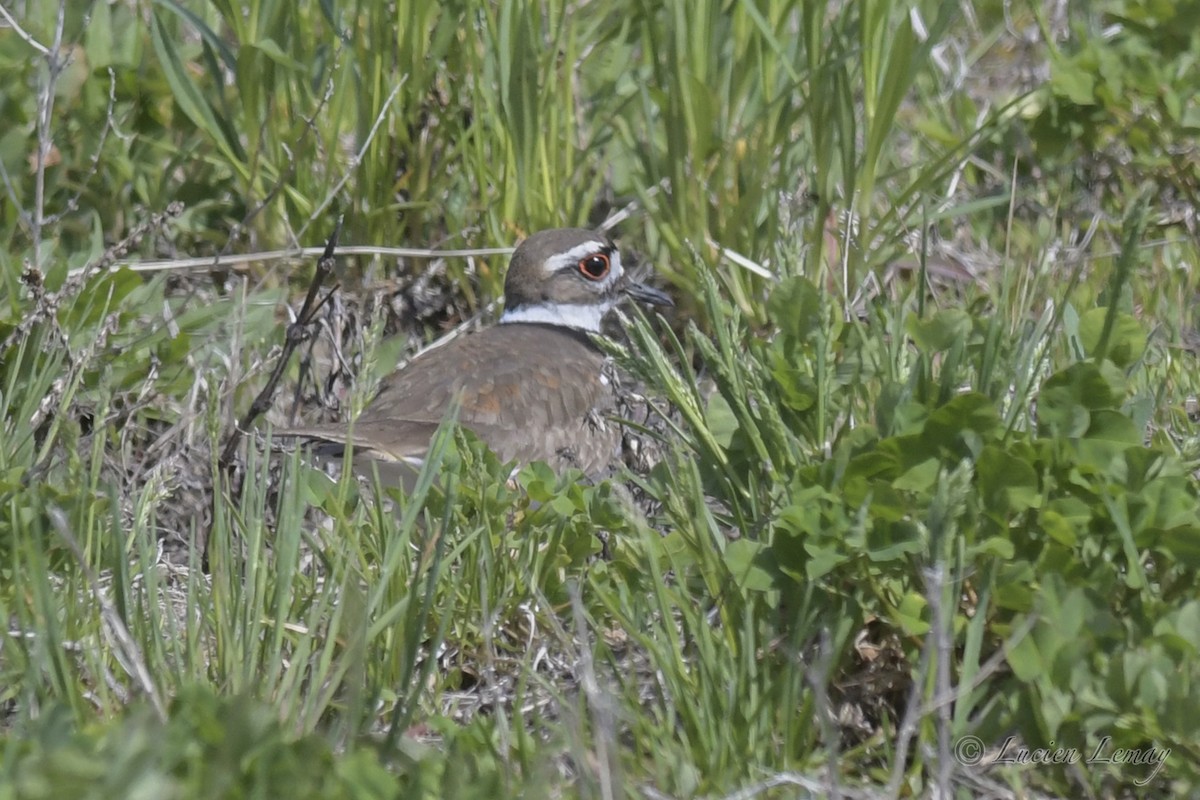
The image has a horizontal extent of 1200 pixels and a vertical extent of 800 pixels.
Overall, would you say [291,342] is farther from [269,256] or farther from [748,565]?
[748,565]

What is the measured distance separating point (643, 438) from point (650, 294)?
129 centimetres

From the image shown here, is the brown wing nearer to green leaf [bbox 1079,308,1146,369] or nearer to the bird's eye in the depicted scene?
the bird's eye

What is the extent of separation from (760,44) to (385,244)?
1492mm

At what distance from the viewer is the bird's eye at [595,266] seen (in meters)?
5.65

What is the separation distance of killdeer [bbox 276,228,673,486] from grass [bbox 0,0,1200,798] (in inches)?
6.0

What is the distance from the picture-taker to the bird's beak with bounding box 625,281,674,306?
5594 millimetres

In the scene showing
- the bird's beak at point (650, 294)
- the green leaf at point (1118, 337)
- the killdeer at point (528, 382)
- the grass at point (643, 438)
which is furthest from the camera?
the bird's beak at point (650, 294)

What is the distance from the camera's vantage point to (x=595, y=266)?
225 inches

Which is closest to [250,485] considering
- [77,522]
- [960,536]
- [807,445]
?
[77,522]

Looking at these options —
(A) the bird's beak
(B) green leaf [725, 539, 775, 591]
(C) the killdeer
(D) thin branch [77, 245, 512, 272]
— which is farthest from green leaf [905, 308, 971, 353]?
(A) the bird's beak

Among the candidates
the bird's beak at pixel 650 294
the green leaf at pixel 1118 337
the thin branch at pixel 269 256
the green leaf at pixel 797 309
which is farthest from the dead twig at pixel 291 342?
the green leaf at pixel 1118 337

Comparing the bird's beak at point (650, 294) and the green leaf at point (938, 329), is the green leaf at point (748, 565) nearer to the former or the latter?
the green leaf at point (938, 329)

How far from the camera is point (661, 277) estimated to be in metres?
5.99

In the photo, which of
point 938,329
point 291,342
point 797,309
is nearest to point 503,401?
point 291,342
